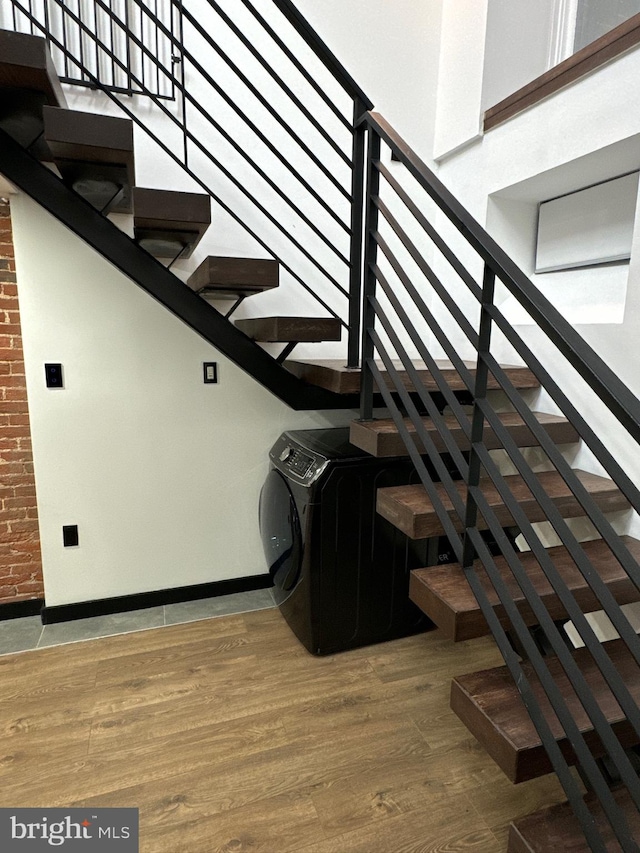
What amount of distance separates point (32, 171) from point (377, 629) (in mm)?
2300

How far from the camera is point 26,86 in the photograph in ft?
4.83

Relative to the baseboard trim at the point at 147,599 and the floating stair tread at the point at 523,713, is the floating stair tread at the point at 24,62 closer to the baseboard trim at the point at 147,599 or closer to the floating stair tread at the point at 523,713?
the floating stair tread at the point at 523,713

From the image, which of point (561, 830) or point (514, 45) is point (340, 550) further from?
point (514, 45)

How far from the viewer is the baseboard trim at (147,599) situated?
8.05ft

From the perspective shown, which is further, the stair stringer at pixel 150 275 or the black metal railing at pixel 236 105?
the black metal railing at pixel 236 105

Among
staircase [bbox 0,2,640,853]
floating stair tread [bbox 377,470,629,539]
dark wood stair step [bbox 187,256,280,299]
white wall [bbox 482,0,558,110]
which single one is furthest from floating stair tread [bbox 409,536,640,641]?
white wall [bbox 482,0,558,110]

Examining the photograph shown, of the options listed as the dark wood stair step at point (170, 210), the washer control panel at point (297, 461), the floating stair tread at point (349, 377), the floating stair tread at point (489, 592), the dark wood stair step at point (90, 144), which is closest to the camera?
the floating stair tread at point (489, 592)

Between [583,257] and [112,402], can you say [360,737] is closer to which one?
[112,402]

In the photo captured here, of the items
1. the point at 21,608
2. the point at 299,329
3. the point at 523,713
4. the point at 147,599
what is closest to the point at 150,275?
the point at 299,329

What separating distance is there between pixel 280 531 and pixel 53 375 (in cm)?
126

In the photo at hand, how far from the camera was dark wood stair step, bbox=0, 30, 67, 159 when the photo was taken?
4.43 ft

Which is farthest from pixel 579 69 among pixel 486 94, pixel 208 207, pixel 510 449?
pixel 510 449

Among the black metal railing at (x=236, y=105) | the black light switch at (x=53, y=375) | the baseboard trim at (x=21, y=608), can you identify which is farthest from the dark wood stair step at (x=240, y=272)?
the baseboard trim at (x=21, y=608)

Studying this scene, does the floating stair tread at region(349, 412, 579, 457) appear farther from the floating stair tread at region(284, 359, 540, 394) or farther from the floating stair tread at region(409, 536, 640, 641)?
the floating stair tread at region(409, 536, 640, 641)
